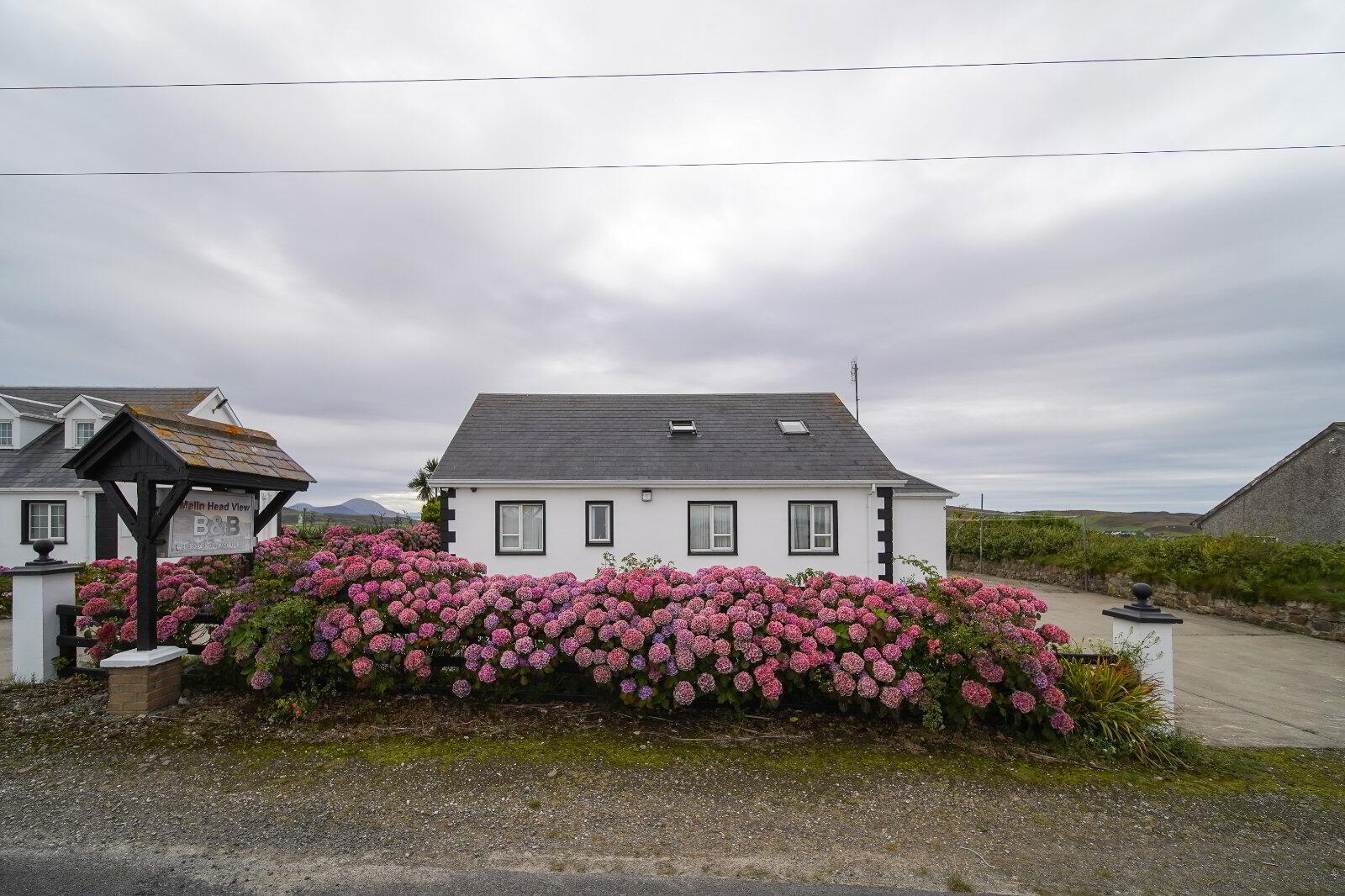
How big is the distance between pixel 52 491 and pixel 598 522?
580 inches

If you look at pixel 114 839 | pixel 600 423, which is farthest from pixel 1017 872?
pixel 600 423

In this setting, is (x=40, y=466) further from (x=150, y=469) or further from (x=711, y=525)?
(x=711, y=525)

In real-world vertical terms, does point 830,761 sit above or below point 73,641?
below

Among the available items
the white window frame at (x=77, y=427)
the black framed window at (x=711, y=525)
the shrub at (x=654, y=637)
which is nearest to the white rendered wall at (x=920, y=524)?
the black framed window at (x=711, y=525)

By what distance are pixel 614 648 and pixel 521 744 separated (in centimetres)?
102

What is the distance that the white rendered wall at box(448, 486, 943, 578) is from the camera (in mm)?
12867

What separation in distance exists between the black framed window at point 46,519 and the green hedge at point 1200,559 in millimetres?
27211

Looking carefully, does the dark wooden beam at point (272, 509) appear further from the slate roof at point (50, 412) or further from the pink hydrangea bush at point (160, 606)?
the slate roof at point (50, 412)

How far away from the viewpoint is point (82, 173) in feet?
26.2

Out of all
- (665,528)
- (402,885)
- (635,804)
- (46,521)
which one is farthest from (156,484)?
(46,521)

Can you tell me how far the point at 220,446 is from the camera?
5730 mm

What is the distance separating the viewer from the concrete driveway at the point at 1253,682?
5.66m

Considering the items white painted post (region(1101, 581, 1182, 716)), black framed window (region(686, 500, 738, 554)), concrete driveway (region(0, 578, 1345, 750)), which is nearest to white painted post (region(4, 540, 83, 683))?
concrete driveway (region(0, 578, 1345, 750))

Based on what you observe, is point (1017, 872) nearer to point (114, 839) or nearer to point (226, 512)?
point (114, 839)
